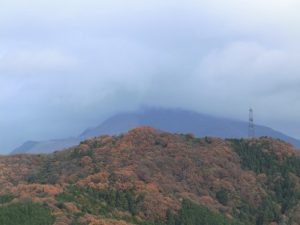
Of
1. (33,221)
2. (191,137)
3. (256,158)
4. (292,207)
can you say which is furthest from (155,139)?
(33,221)

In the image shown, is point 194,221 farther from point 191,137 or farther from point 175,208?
point 191,137

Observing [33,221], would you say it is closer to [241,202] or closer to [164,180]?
[164,180]

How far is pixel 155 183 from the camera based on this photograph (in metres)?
104

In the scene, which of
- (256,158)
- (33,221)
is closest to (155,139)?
(256,158)

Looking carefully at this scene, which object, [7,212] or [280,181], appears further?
[280,181]

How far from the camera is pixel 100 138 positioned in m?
125

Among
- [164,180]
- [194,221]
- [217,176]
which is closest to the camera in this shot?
[194,221]

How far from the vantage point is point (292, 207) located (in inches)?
4397

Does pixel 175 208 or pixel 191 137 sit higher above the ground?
pixel 191 137

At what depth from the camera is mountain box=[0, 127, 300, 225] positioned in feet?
292

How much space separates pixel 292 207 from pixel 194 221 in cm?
2435

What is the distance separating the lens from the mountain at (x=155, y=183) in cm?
8912

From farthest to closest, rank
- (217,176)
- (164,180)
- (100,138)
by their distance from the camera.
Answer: (100,138) → (217,176) → (164,180)

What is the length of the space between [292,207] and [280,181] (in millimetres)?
7494
